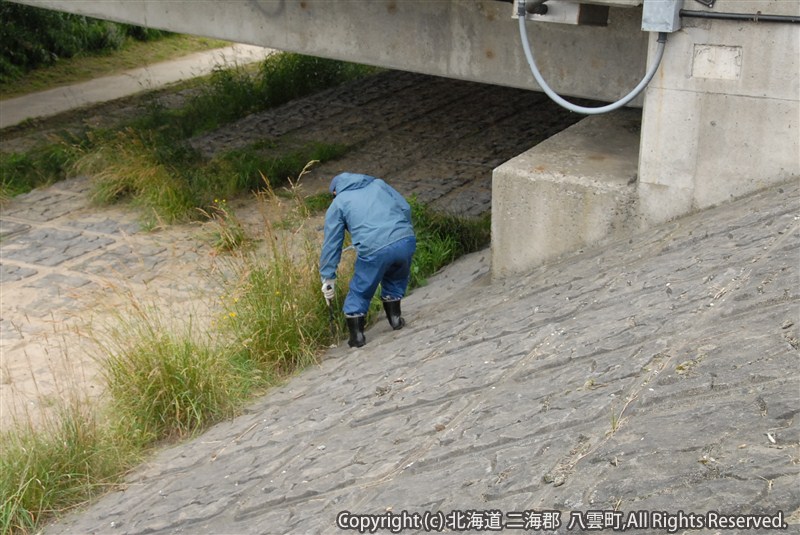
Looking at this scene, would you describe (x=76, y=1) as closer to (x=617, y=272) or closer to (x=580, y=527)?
(x=617, y=272)

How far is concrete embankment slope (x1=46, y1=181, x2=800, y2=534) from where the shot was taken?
3.77m

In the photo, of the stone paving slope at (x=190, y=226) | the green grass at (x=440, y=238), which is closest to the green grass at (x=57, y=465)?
the stone paving slope at (x=190, y=226)

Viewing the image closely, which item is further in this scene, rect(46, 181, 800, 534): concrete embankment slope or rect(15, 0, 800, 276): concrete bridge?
rect(15, 0, 800, 276): concrete bridge

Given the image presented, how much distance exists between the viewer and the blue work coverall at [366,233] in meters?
6.59

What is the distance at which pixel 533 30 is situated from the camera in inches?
300

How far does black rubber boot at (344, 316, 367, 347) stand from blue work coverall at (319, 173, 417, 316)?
5 centimetres

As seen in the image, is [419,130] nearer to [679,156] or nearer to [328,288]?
[328,288]

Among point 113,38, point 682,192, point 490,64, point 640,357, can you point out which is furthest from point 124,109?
point 640,357

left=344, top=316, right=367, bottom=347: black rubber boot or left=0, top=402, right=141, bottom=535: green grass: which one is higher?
left=344, top=316, right=367, bottom=347: black rubber boot

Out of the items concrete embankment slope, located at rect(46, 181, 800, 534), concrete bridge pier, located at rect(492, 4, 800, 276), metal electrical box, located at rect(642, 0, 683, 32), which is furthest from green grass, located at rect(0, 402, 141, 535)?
metal electrical box, located at rect(642, 0, 683, 32)

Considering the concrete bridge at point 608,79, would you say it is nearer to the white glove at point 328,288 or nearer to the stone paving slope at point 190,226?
the white glove at point 328,288

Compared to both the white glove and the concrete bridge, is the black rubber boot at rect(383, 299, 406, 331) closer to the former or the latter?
the white glove

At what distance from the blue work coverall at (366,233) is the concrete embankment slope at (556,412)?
458mm

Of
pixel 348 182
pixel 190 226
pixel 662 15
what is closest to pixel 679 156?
pixel 662 15
